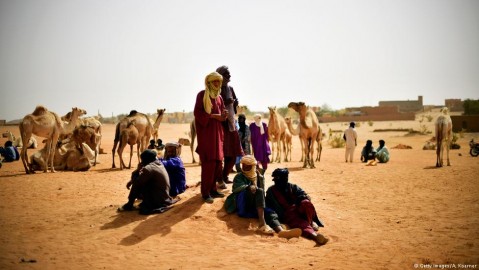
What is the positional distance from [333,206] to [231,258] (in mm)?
3872

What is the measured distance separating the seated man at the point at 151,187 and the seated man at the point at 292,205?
1950 millimetres

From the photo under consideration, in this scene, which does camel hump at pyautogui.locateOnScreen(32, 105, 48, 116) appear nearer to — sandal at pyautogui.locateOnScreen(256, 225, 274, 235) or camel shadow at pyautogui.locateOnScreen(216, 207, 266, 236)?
camel shadow at pyautogui.locateOnScreen(216, 207, 266, 236)

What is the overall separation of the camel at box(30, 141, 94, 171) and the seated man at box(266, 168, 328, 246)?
928cm

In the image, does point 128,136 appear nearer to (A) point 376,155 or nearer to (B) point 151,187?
(B) point 151,187

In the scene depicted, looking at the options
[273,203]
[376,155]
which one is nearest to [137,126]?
[273,203]

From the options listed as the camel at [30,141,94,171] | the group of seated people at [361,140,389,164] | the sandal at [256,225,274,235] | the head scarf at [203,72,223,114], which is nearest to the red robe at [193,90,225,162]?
the head scarf at [203,72,223,114]

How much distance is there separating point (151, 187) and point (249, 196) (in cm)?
185

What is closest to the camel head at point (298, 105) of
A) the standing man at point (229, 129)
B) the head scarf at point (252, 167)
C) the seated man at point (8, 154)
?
the standing man at point (229, 129)

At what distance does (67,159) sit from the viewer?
14.0 meters

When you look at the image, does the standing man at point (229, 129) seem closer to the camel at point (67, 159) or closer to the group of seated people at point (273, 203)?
the group of seated people at point (273, 203)

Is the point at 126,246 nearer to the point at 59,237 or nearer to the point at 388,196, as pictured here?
the point at 59,237

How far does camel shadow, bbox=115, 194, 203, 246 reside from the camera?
19.9 feet

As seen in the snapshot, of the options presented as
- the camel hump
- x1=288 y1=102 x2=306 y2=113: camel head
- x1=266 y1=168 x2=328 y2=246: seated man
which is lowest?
x1=266 y1=168 x2=328 y2=246: seated man

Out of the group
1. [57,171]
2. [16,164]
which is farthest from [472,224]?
[16,164]
